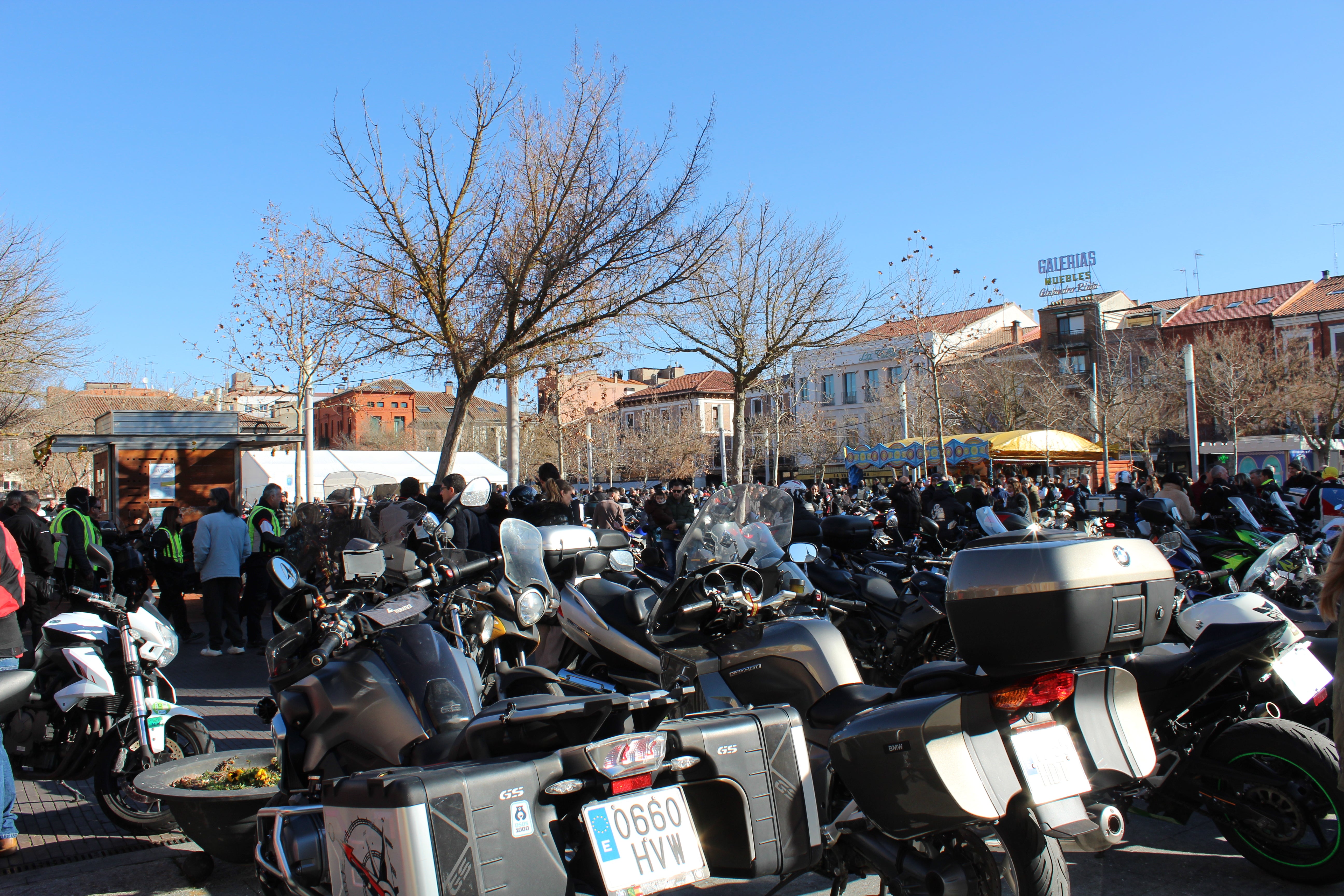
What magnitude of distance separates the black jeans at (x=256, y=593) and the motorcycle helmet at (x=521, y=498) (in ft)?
8.89

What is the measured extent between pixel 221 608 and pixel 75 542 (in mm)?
2040

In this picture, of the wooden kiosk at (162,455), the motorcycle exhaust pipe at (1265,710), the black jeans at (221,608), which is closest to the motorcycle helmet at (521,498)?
the black jeans at (221,608)

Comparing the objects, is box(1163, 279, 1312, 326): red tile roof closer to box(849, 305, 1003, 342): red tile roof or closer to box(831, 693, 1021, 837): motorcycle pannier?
box(849, 305, 1003, 342): red tile roof

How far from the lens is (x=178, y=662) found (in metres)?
9.51

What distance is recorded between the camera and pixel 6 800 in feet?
13.6

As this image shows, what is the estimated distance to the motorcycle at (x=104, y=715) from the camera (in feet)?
14.7

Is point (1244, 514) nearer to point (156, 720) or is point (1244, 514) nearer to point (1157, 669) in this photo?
point (1157, 669)

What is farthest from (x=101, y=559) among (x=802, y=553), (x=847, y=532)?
(x=847, y=532)

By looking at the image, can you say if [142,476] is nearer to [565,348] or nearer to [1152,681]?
[565,348]

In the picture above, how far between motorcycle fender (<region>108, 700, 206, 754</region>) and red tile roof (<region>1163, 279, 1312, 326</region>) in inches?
2142

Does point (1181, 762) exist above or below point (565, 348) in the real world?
below

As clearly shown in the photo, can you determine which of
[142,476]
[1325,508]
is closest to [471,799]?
[1325,508]

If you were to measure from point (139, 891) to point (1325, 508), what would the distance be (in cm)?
1031

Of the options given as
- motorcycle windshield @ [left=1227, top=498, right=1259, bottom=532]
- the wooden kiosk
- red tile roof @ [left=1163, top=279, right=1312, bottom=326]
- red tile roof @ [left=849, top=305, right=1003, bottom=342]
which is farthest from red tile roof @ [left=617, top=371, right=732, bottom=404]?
motorcycle windshield @ [left=1227, top=498, right=1259, bottom=532]
